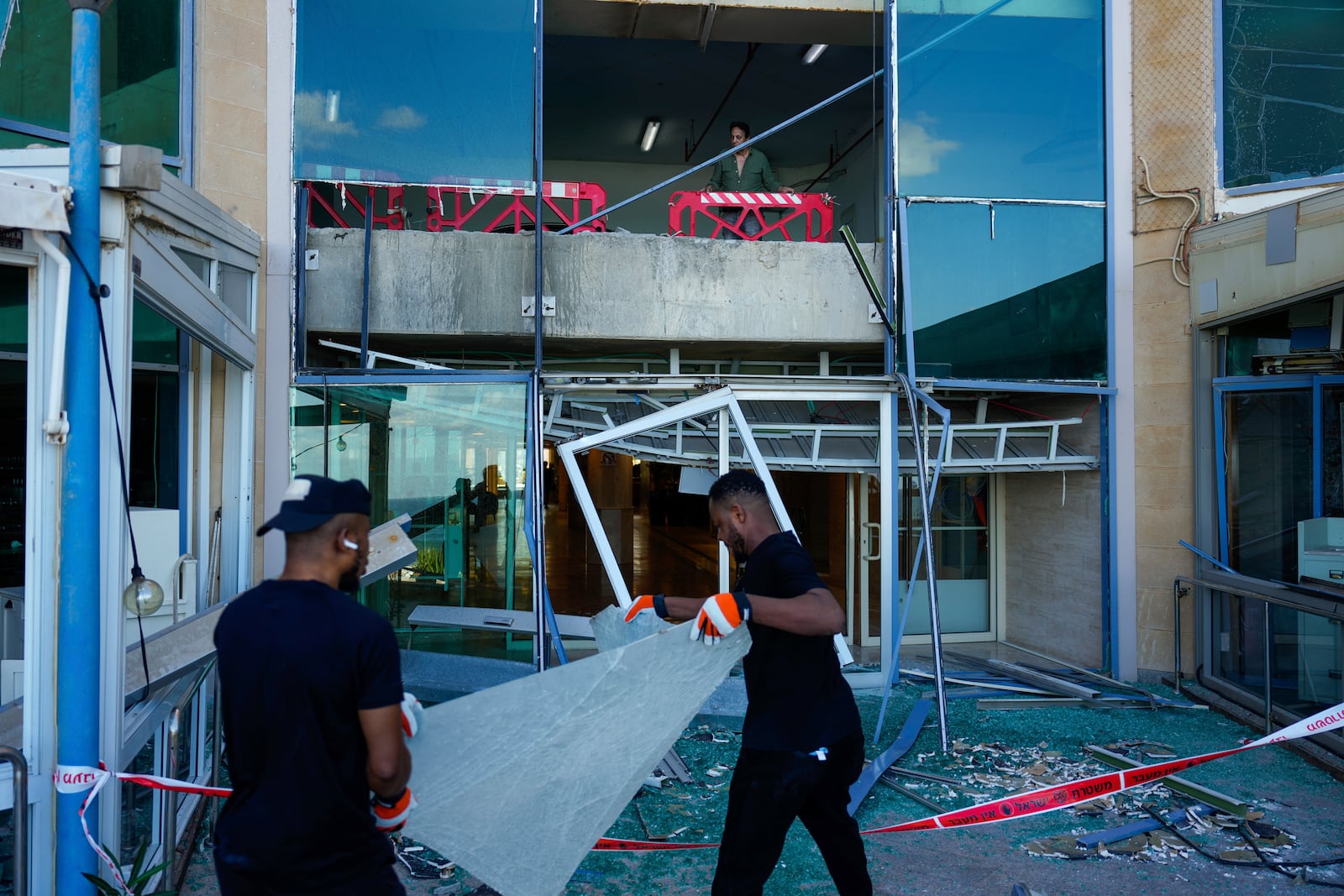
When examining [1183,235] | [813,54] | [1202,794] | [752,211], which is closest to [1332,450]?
[1183,235]

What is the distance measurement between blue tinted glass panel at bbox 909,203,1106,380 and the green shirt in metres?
1.71

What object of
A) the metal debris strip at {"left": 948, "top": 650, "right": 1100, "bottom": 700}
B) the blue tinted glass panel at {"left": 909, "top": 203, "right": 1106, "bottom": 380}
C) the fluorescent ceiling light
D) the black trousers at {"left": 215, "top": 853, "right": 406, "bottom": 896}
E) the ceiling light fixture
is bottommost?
the metal debris strip at {"left": 948, "top": 650, "right": 1100, "bottom": 700}

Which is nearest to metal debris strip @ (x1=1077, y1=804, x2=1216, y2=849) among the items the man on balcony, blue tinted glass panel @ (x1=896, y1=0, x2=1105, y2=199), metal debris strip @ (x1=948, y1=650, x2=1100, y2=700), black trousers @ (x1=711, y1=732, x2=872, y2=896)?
black trousers @ (x1=711, y1=732, x2=872, y2=896)

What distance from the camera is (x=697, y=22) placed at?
8406 millimetres

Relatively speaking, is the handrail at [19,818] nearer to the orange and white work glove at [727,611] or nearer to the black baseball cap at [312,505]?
the black baseball cap at [312,505]

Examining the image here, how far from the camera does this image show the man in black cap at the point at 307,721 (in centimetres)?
213

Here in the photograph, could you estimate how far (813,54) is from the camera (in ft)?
35.1

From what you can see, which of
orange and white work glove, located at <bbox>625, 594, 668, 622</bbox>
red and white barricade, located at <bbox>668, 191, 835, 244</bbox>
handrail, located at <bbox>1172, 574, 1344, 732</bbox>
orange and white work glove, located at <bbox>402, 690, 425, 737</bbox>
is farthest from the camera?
red and white barricade, located at <bbox>668, 191, 835, 244</bbox>

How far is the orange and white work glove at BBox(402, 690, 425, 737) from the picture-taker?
262cm

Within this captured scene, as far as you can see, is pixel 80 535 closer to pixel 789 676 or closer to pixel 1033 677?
pixel 789 676

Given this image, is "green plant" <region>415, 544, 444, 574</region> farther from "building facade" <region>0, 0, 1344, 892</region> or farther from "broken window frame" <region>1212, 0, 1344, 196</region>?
"broken window frame" <region>1212, 0, 1344, 196</region>

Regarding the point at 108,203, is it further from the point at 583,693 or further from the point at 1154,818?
the point at 1154,818

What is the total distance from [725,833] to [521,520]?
4.37 meters

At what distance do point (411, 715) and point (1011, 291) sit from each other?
261 inches
